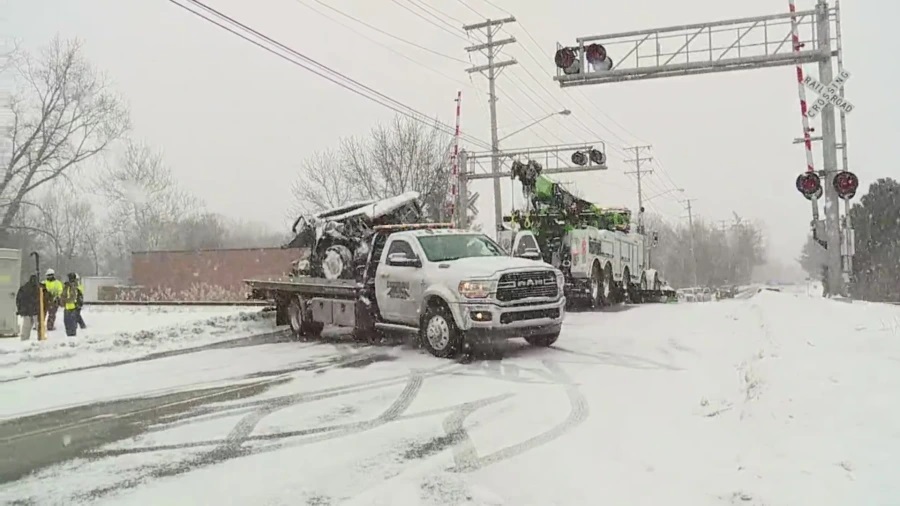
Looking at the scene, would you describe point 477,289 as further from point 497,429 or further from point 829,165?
point 829,165

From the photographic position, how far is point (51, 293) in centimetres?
1795

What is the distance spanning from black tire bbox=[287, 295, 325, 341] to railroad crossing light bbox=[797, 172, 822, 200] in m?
12.4

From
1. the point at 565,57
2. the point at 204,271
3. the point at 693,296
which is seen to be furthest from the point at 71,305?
the point at 693,296

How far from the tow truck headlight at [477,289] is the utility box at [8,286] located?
35.1 ft

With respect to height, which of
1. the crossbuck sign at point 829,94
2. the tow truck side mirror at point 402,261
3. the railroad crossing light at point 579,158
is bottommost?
the tow truck side mirror at point 402,261

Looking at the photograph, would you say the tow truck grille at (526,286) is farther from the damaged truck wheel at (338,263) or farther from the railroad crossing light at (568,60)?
the railroad crossing light at (568,60)

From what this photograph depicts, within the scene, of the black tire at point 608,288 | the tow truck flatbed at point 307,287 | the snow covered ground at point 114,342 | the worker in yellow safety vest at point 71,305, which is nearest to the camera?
the snow covered ground at point 114,342

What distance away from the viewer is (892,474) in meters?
4.36

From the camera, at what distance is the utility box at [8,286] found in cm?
1531

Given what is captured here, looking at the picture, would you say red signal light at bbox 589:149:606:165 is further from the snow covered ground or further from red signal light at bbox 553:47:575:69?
the snow covered ground

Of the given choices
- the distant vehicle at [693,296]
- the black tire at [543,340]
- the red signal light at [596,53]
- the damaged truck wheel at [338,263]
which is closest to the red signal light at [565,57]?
the red signal light at [596,53]

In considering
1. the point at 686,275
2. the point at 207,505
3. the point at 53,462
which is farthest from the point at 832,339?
the point at 686,275

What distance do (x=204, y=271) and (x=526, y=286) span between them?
30141 mm

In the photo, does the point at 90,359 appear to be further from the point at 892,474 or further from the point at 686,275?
the point at 686,275
